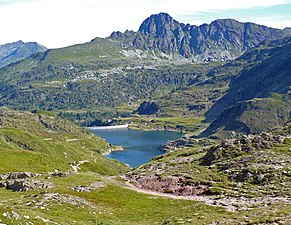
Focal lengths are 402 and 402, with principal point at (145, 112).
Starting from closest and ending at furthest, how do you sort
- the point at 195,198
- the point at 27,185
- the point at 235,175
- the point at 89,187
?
the point at 195,198 < the point at 27,185 < the point at 89,187 < the point at 235,175

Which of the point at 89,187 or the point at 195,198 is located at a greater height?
the point at 89,187

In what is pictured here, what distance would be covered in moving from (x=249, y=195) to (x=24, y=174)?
4792 cm

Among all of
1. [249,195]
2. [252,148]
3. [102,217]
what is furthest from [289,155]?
[102,217]

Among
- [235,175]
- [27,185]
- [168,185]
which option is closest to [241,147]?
[235,175]

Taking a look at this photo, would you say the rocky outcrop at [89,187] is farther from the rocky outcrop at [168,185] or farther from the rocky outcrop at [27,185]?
the rocky outcrop at [168,185]

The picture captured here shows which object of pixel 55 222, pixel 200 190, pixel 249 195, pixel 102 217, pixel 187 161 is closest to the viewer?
pixel 55 222

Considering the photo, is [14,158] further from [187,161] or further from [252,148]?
[252,148]

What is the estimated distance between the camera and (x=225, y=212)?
53.8 m

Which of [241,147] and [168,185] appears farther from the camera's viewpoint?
[241,147]

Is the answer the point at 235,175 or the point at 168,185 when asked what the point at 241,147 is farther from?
the point at 168,185

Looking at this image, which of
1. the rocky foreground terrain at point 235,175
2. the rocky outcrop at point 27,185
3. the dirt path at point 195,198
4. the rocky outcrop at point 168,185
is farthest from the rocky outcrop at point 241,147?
the rocky outcrop at point 27,185

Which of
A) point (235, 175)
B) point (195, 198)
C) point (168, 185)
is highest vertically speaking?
point (235, 175)

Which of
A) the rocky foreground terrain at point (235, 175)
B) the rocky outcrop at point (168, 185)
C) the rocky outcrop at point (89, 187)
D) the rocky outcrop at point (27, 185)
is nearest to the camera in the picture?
the rocky foreground terrain at point (235, 175)

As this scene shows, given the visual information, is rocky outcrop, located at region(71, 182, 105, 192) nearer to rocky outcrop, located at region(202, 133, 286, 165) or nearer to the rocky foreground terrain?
the rocky foreground terrain
